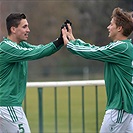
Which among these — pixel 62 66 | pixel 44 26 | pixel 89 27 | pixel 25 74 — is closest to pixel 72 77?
pixel 62 66

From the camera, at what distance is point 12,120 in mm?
5930

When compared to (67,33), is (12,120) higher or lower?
lower

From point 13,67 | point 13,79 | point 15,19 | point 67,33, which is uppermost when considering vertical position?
point 15,19

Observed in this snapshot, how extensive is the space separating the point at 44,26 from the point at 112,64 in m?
25.5

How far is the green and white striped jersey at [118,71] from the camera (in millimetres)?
5527

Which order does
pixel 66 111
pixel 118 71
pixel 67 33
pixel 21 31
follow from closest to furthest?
1. pixel 118 71
2. pixel 67 33
3. pixel 21 31
4. pixel 66 111

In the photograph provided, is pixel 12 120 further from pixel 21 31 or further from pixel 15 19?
pixel 15 19

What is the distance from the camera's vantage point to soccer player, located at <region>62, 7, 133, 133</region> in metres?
5.54

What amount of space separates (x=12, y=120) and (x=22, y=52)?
717mm

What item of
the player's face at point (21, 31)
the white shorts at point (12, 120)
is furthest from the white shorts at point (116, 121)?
the player's face at point (21, 31)

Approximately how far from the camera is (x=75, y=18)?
26.2 metres

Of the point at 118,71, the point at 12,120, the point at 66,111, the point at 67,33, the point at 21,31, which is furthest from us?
the point at 66,111

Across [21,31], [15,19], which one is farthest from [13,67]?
[15,19]

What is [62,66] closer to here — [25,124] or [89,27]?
[89,27]
